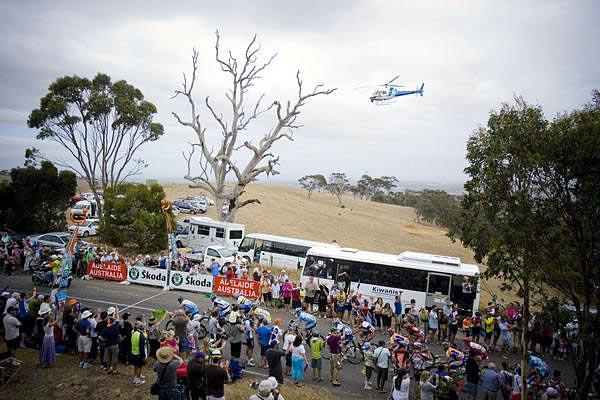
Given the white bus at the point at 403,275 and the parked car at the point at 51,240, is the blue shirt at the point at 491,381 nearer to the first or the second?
the white bus at the point at 403,275

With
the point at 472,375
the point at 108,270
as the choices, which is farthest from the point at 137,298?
the point at 472,375

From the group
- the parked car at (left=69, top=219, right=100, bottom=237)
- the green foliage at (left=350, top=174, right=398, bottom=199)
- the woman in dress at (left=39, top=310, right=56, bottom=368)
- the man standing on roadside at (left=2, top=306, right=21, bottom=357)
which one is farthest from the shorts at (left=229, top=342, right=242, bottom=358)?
the green foliage at (left=350, top=174, right=398, bottom=199)

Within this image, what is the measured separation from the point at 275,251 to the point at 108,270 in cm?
1020

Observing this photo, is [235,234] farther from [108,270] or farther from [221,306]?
[221,306]

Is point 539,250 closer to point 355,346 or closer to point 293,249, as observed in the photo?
point 355,346

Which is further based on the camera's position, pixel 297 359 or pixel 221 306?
pixel 221 306

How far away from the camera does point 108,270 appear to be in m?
20.7

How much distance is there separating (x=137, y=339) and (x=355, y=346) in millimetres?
7041

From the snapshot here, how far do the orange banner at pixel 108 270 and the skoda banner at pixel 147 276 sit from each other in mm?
374

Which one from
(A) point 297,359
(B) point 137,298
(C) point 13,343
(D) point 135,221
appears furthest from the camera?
(D) point 135,221

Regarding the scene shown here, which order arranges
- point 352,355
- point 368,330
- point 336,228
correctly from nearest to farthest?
point 368,330 → point 352,355 → point 336,228

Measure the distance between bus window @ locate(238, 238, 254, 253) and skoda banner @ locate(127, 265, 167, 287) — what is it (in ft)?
23.9

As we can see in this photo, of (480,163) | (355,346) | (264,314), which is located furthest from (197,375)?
(480,163)

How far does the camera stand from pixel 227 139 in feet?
112
